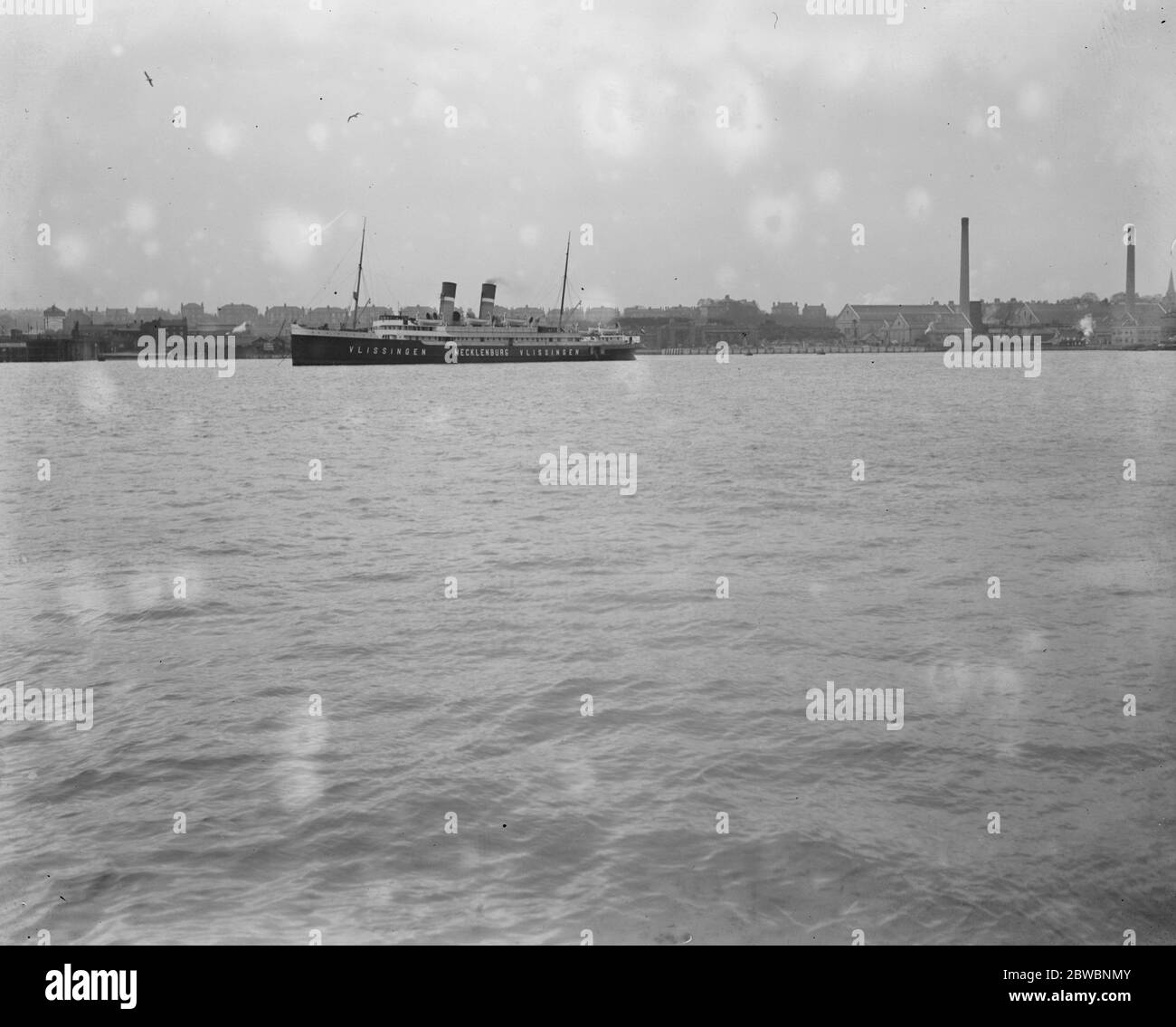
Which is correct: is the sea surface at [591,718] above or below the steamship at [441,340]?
below

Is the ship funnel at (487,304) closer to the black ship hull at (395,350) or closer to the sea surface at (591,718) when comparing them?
the black ship hull at (395,350)

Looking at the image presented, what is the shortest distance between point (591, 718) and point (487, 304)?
10181cm

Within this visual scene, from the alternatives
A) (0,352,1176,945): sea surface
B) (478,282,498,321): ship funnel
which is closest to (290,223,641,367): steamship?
(478,282,498,321): ship funnel

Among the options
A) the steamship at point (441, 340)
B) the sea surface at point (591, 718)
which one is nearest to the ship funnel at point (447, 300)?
the steamship at point (441, 340)

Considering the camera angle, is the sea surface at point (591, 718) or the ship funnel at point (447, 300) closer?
the sea surface at point (591, 718)

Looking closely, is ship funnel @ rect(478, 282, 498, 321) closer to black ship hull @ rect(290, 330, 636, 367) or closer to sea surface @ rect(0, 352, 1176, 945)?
black ship hull @ rect(290, 330, 636, 367)

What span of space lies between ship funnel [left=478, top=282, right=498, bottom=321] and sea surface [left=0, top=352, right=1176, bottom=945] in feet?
285

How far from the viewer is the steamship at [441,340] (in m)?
101

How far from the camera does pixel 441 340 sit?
338 feet

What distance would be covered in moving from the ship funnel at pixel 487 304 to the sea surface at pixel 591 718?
87.0 meters

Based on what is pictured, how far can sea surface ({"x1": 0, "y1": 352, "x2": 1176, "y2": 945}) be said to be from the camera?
5.54 m

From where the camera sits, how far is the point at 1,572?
1435 centimetres

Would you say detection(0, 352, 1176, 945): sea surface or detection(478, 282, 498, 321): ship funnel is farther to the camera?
detection(478, 282, 498, 321): ship funnel
